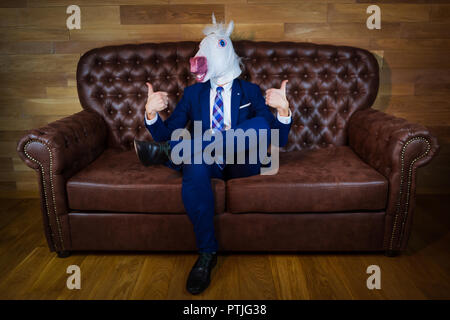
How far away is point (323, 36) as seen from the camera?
283 centimetres

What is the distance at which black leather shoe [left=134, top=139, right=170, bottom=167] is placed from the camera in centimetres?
197

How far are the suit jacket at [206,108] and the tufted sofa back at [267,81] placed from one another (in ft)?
1.14

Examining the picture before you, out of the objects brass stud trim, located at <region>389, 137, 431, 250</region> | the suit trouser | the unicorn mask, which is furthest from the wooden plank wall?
the suit trouser

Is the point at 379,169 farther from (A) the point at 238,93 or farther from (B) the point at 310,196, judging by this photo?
(A) the point at 238,93

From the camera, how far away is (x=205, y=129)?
2242 mm

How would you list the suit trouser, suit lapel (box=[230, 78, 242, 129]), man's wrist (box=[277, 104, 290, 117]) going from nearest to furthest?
the suit trouser → man's wrist (box=[277, 104, 290, 117]) → suit lapel (box=[230, 78, 242, 129])

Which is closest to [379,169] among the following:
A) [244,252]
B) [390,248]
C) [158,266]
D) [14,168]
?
[390,248]

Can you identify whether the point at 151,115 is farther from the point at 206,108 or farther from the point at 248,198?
the point at 248,198

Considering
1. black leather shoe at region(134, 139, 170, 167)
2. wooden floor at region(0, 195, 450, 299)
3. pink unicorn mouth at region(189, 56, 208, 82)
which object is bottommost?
wooden floor at region(0, 195, 450, 299)

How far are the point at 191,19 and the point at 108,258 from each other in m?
1.72

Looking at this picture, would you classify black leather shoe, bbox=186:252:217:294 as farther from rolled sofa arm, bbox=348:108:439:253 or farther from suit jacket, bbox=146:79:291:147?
rolled sofa arm, bbox=348:108:439:253

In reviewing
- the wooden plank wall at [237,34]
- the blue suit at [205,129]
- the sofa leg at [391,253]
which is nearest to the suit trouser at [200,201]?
the blue suit at [205,129]

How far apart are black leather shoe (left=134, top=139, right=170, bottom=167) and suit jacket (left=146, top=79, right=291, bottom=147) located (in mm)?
197

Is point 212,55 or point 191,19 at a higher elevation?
point 191,19
